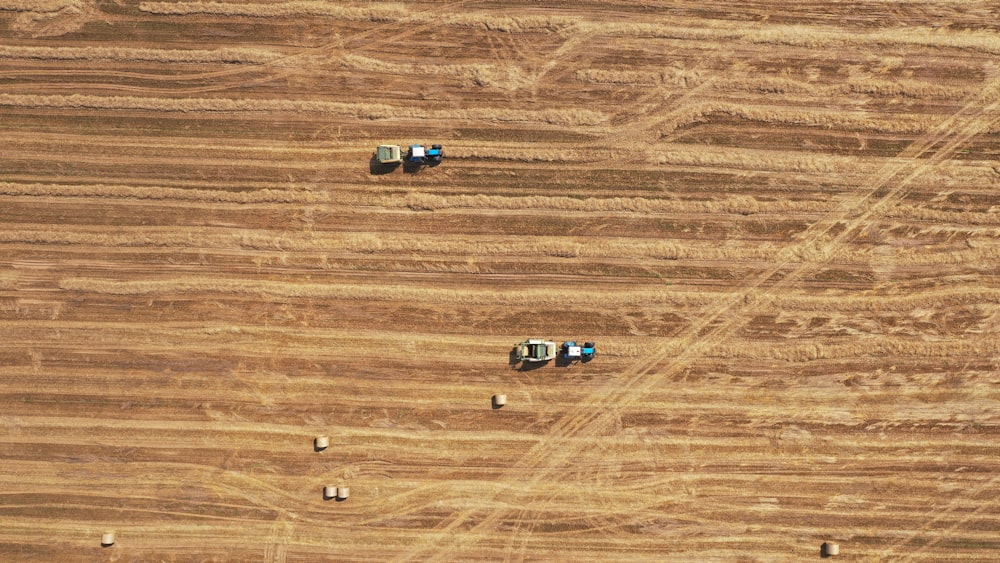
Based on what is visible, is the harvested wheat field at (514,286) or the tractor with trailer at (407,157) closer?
the tractor with trailer at (407,157)

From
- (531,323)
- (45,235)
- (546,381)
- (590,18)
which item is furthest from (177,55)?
(546,381)

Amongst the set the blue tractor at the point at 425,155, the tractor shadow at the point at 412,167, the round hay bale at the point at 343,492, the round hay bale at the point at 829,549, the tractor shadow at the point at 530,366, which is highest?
the blue tractor at the point at 425,155

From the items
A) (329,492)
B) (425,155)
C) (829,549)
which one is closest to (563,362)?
(425,155)

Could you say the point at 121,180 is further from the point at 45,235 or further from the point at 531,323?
the point at 531,323

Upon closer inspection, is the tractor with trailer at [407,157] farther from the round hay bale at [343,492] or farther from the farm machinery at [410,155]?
the round hay bale at [343,492]

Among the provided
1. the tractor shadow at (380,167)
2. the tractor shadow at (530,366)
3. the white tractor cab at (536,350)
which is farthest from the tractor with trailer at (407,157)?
the tractor shadow at (530,366)

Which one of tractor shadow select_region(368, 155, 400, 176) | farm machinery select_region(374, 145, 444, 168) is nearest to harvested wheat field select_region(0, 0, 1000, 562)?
tractor shadow select_region(368, 155, 400, 176)
